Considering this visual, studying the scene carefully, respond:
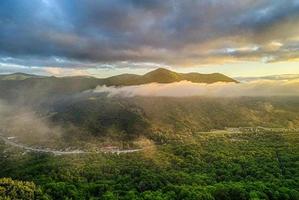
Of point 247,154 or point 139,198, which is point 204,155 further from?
point 139,198

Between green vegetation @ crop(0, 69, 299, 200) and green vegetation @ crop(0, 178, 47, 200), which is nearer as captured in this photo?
green vegetation @ crop(0, 178, 47, 200)

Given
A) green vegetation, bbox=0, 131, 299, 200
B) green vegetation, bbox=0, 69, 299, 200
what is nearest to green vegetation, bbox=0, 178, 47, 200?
green vegetation, bbox=0, 69, 299, 200

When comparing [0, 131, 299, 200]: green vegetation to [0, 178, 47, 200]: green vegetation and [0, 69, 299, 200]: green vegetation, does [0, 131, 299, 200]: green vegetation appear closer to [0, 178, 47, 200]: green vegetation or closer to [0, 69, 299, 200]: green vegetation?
[0, 69, 299, 200]: green vegetation

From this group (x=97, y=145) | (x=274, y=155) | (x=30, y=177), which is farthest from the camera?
(x=97, y=145)

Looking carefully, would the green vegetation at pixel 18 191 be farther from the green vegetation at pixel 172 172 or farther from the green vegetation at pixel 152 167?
the green vegetation at pixel 172 172

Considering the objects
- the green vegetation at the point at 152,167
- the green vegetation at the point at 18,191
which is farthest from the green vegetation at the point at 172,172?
the green vegetation at the point at 18,191

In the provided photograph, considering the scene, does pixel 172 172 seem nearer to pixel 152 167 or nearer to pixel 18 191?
pixel 152 167

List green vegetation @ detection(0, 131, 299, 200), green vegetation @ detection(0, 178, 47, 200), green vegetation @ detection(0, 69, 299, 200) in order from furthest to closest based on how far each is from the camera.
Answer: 1. green vegetation @ detection(0, 131, 299, 200)
2. green vegetation @ detection(0, 69, 299, 200)
3. green vegetation @ detection(0, 178, 47, 200)

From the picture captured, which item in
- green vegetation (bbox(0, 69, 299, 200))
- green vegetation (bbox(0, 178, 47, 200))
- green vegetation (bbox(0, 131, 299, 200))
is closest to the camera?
green vegetation (bbox(0, 178, 47, 200))

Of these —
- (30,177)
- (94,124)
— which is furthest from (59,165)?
(94,124)

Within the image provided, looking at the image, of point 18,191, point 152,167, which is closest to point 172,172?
point 152,167

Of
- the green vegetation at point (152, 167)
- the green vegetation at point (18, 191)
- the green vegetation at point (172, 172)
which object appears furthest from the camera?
the green vegetation at point (172, 172)
